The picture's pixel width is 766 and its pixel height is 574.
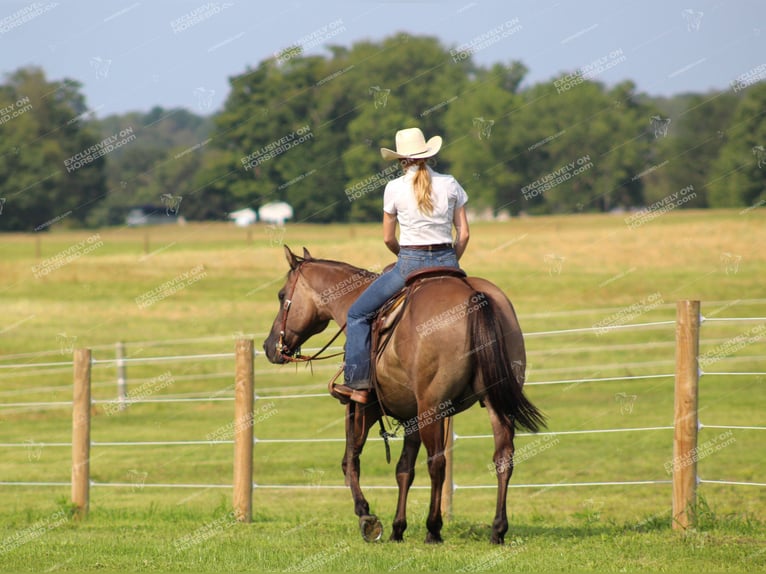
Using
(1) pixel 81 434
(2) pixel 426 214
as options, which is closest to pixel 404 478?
(2) pixel 426 214

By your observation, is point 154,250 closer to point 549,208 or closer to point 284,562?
point 549,208

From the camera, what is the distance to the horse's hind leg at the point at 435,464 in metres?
7.84

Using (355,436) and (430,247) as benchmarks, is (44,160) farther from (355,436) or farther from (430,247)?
(430,247)

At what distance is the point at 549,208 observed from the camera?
246ft

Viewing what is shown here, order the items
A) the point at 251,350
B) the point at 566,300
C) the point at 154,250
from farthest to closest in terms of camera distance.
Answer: the point at 154,250, the point at 566,300, the point at 251,350

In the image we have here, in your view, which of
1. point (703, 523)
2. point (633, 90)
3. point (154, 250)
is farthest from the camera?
point (633, 90)

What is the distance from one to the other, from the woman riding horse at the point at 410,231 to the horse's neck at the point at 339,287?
0.52m

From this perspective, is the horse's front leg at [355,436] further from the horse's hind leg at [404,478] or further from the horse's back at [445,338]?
the horse's back at [445,338]

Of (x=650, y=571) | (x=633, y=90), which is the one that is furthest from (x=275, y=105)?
(x=650, y=571)

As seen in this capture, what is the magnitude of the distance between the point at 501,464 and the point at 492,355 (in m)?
0.78

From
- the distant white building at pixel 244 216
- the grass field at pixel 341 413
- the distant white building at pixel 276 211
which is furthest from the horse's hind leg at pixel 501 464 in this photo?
the distant white building at pixel 244 216

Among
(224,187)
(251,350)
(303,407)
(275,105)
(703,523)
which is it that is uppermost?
(275,105)

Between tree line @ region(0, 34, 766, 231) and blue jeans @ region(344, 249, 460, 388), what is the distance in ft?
175

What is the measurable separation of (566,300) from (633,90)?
42916mm
